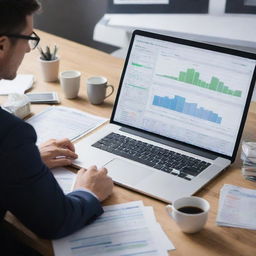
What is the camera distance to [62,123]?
5.51 ft

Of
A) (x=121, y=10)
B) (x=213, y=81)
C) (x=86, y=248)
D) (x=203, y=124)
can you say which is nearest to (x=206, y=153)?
(x=203, y=124)

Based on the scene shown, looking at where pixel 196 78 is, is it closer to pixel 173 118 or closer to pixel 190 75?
pixel 190 75

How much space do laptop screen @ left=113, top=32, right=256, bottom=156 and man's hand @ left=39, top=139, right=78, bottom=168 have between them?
0.22 metres

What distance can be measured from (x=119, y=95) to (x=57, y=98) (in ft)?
1.20

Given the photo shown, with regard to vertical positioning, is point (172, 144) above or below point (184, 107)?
below

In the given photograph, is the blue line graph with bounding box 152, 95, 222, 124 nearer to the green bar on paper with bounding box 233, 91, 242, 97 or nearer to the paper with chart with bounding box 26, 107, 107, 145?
the green bar on paper with bounding box 233, 91, 242, 97

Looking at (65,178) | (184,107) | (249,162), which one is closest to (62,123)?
(65,178)

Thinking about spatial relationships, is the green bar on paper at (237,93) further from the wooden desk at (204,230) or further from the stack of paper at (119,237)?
the stack of paper at (119,237)

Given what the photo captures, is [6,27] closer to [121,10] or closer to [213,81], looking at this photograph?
[213,81]

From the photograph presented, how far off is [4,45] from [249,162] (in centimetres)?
76

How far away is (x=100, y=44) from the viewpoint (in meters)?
3.60

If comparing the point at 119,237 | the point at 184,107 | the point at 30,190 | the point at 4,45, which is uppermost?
the point at 4,45

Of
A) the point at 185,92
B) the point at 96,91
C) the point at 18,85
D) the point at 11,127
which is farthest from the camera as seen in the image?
the point at 18,85

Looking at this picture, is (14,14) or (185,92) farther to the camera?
(185,92)
